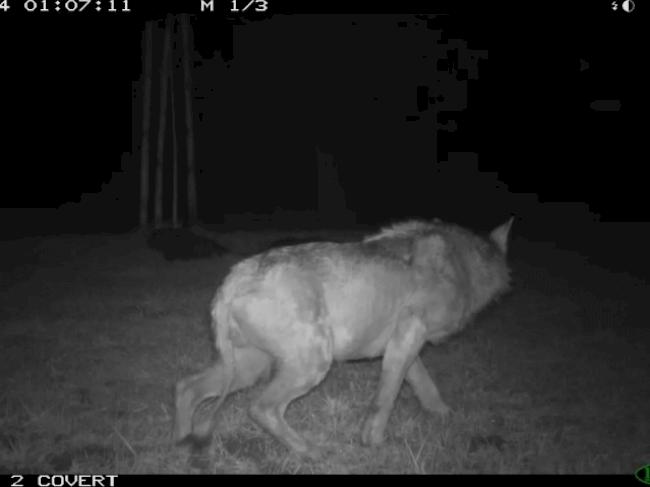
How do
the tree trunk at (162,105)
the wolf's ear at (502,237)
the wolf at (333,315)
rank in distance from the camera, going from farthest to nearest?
the tree trunk at (162,105) < the wolf's ear at (502,237) < the wolf at (333,315)

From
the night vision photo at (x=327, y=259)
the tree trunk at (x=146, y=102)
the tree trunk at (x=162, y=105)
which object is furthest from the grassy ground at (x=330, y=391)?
the tree trunk at (x=146, y=102)

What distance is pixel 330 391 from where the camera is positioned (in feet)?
21.4

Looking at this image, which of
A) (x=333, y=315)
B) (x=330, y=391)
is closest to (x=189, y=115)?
(x=330, y=391)

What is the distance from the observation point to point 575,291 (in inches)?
437

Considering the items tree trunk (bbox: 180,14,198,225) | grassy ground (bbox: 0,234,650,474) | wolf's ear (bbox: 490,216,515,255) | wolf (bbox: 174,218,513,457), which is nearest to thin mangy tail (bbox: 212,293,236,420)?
wolf (bbox: 174,218,513,457)

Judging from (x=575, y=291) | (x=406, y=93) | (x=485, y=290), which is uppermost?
(x=406, y=93)

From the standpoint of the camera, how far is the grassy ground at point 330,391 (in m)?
5.05

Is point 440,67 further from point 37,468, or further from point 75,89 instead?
point 75,89

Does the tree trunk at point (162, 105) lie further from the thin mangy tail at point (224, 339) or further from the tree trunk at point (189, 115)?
the thin mangy tail at point (224, 339)

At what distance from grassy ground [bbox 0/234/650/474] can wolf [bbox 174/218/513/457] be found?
0.99 feet

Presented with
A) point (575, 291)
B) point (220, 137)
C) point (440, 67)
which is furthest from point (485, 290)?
point (220, 137)

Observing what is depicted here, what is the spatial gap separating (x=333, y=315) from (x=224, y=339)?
80 cm

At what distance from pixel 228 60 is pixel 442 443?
14211 mm

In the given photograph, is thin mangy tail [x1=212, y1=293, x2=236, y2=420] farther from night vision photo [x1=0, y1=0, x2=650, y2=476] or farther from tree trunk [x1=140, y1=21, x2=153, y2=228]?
tree trunk [x1=140, y1=21, x2=153, y2=228]
